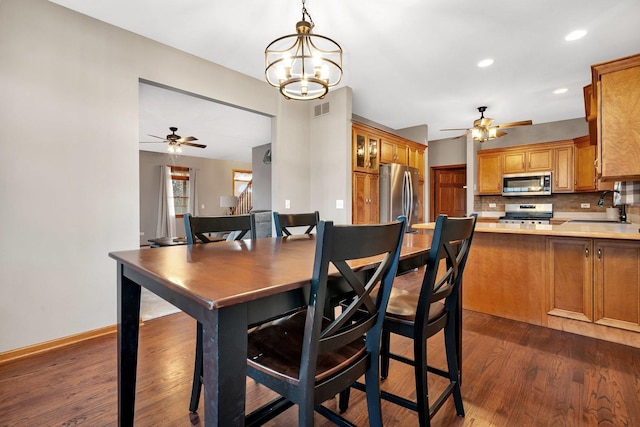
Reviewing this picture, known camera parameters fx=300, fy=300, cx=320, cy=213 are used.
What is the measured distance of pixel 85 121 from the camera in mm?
2414

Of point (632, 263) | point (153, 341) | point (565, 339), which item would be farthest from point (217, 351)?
point (632, 263)

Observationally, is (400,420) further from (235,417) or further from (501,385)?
(235,417)

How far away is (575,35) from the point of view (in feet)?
9.09

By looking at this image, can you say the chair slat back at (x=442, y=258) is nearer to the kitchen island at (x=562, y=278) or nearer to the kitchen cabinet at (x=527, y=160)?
the kitchen island at (x=562, y=278)

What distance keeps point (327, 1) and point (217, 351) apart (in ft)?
8.29

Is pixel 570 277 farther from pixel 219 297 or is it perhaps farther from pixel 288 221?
pixel 219 297

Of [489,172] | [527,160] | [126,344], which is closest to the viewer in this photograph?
[126,344]

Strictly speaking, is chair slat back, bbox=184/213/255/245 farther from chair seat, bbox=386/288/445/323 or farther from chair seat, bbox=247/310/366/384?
chair seat, bbox=386/288/445/323

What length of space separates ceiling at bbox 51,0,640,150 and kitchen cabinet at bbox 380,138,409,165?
0.77 meters

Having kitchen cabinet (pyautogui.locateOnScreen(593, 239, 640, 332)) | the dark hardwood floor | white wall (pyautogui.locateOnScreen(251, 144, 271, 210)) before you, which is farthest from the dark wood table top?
white wall (pyautogui.locateOnScreen(251, 144, 271, 210))

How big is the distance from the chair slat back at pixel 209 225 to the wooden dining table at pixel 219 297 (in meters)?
0.34

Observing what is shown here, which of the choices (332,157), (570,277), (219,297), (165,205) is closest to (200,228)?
(219,297)

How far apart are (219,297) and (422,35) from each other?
9.82ft

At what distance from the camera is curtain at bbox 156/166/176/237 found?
7988 millimetres
